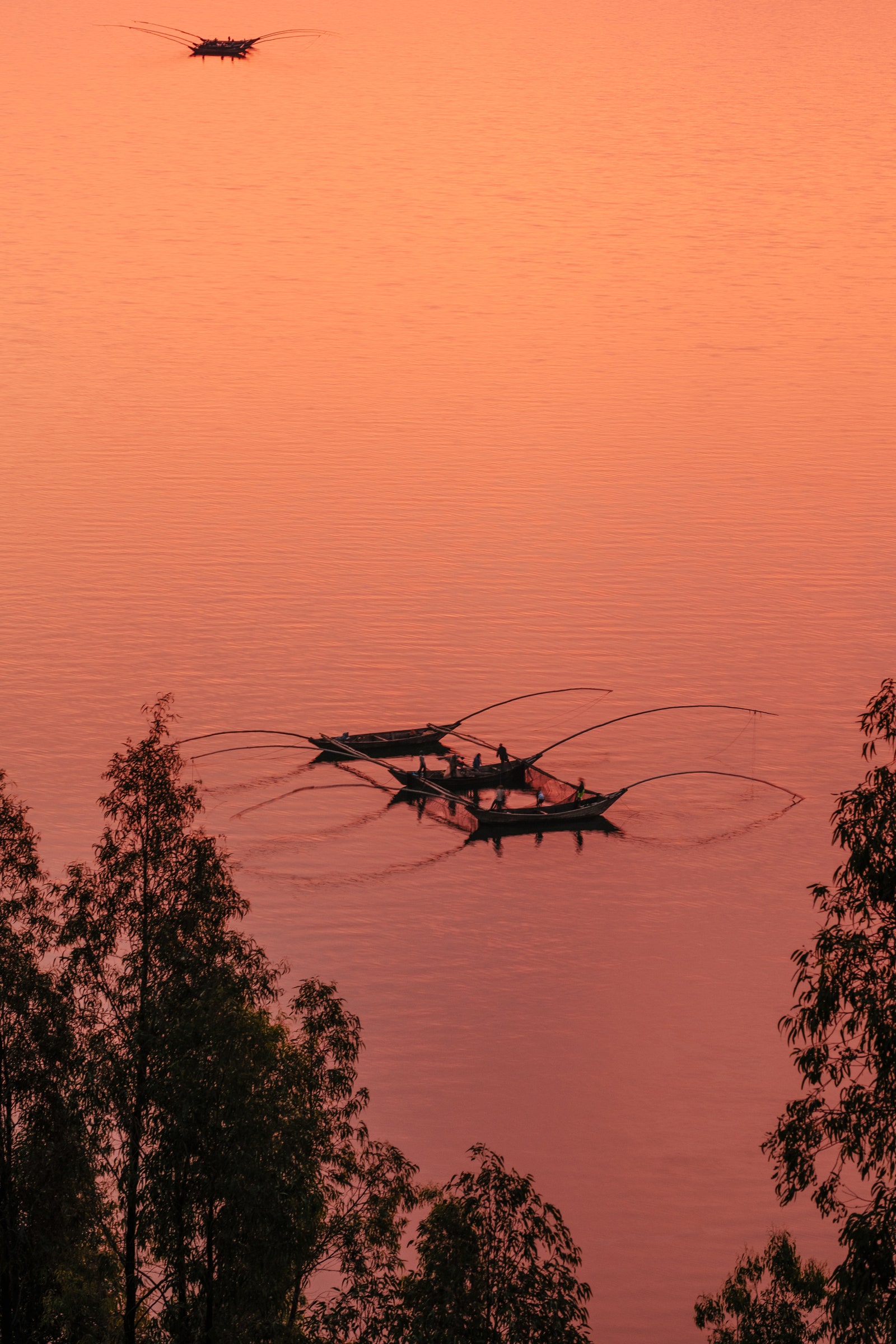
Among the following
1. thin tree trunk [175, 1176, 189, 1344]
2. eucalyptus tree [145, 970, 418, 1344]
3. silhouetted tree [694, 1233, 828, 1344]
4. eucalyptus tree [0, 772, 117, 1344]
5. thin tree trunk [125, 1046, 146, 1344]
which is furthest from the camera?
eucalyptus tree [0, 772, 117, 1344]

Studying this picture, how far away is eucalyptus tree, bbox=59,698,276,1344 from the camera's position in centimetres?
2855

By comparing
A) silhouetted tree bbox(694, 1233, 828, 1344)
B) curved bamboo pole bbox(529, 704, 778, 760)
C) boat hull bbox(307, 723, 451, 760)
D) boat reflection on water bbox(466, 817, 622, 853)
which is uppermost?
curved bamboo pole bbox(529, 704, 778, 760)

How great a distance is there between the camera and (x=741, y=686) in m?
88.7

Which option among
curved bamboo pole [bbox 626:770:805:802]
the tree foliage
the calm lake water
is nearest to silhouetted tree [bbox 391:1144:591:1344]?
the tree foliage

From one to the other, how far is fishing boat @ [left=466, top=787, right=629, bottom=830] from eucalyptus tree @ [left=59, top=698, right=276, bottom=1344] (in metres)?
41.7

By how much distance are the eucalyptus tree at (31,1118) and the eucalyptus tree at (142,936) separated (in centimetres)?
46

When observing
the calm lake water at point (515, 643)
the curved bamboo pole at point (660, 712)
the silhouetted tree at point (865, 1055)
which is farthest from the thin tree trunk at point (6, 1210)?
the curved bamboo pole at point (660, 712)

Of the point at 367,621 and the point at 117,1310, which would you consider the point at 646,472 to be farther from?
the point at 117,1310

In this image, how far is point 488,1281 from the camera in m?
23.2

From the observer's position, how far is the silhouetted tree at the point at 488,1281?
22.8m

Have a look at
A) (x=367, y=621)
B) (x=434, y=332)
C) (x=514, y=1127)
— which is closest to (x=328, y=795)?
(x=367, y=621)

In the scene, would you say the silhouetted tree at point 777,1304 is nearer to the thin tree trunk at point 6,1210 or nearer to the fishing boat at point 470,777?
the thin tree trunk at point 6,1210

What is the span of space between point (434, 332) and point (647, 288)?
109 feet

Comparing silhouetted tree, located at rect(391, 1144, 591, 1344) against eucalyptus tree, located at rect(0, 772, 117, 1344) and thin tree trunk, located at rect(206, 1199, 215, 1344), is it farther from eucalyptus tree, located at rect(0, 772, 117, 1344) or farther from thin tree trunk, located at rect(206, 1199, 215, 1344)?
eucalyptus tree, located at rect(0, 772, 117, 1344)
